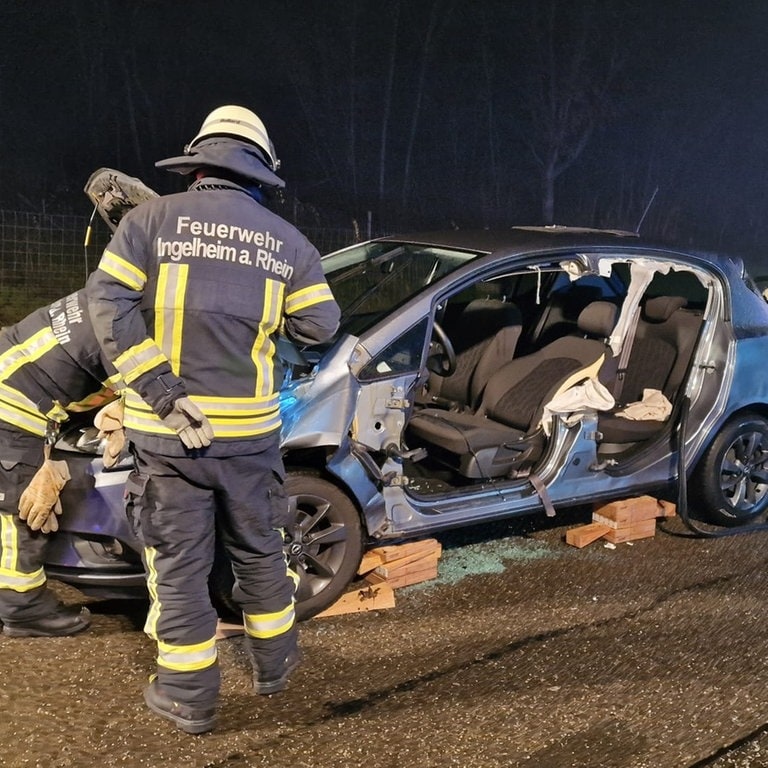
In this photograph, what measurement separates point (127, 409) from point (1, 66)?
428 inches

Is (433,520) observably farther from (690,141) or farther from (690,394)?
(690,141)

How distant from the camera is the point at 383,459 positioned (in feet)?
11.2

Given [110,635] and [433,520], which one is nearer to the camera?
[110,635]

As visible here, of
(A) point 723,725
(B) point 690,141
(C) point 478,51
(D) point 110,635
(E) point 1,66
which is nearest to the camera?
(A) point 723,725

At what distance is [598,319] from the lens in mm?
4359

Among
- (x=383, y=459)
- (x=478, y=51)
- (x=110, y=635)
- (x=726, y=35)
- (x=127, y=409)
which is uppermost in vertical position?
(x=726, y=35)

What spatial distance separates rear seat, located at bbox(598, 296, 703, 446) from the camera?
436 centimetres

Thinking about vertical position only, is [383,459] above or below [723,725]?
above

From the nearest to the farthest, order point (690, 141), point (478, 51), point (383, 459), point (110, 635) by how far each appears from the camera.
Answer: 1. point (110, 635)
2. point (383, 459)
3. point (478, 51)
4. point (690, 141)

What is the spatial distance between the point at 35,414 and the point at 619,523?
308 cm

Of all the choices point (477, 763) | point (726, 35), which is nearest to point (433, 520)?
point (477, 763)

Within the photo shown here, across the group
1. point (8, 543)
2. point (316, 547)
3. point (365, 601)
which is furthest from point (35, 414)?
point (365, 601)

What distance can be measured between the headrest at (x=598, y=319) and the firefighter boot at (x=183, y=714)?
9.49ft

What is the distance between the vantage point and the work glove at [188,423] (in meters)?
2.36
